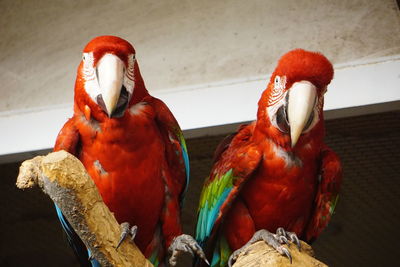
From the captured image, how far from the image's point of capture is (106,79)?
1.66m

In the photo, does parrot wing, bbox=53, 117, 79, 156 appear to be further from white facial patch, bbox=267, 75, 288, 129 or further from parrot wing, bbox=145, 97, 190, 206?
white facial patch, bbox=267, 75, 288, 129

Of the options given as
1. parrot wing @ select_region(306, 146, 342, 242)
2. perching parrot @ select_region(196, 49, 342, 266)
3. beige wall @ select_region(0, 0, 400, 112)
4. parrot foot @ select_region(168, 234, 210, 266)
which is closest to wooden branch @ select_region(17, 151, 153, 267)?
parrot foot @ select_region(168, 234, 210, 266)

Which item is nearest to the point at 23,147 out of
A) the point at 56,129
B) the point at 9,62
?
the point at 56,129

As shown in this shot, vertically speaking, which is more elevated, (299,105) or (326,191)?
(299,105)

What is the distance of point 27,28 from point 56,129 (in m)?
0.56

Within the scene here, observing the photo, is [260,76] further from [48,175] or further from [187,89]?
[48,175]

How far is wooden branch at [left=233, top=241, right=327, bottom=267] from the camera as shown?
4.42ft

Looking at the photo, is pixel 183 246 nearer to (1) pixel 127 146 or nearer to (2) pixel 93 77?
(1) pixel 127 146

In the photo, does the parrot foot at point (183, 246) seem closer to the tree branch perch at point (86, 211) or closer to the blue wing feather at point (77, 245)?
the tree branch perch at point (86, 211)

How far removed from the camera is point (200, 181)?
2.69 meters

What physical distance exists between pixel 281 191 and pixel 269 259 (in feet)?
1.67

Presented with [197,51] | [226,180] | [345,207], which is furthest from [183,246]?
[345,207]

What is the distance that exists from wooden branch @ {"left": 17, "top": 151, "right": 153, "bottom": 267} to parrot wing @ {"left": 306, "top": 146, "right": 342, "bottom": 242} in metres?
0.72

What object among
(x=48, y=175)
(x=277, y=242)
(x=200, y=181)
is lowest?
(x=200, y=181)
